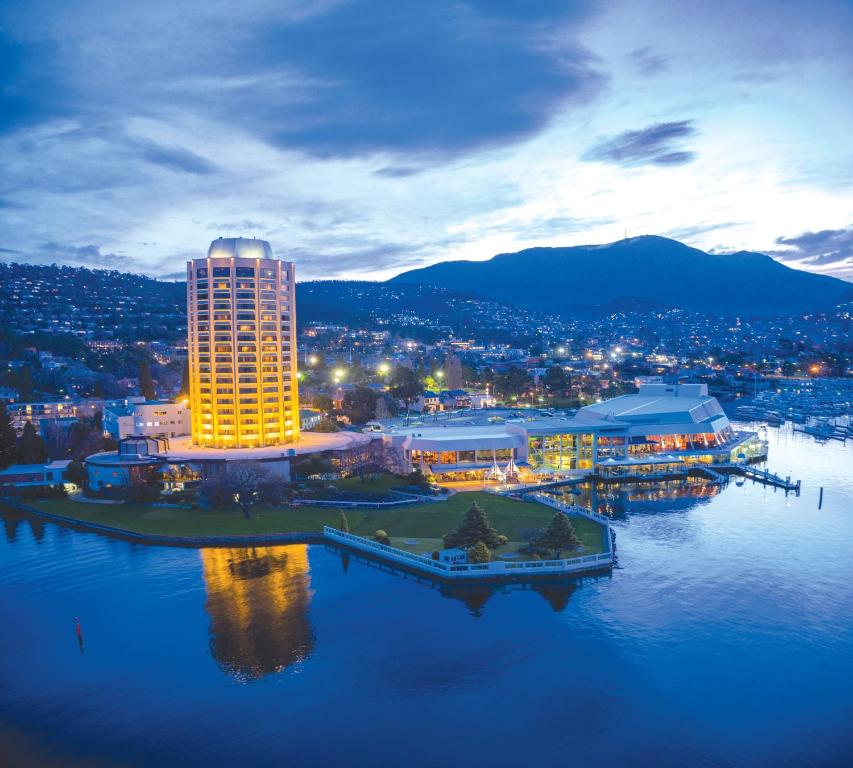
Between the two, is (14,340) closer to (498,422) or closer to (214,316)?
(214,316)

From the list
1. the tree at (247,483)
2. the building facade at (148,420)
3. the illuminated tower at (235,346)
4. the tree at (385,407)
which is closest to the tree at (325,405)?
the tree at (385,407)

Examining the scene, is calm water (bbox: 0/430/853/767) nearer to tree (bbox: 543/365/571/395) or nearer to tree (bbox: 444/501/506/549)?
tree (bbox: 444/501/506/549)

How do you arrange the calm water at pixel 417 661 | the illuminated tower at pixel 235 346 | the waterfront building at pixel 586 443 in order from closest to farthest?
1. the calm water at pixel 417 661
2. the waterfront building at pixel 586 443
3. the illuminated tower at pixel 235 346

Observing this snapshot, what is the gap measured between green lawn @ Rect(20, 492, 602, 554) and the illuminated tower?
1631 cm

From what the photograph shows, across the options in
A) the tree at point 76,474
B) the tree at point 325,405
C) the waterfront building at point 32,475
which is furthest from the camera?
the tree at point 325,405

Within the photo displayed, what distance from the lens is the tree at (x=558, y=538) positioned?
41.1 meters

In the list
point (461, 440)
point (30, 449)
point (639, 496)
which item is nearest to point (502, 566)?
point (639, 496)

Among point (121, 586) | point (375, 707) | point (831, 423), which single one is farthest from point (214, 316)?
point (831, 423)

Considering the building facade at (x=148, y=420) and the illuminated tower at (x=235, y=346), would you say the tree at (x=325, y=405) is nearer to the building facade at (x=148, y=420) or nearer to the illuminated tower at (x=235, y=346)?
the building facade at (x=148, y=420)

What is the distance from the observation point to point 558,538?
41125 millimetres

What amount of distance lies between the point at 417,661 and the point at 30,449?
53.1 metres

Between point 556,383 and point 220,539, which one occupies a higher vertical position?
point 556,383

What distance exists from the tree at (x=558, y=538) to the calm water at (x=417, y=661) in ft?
10.6

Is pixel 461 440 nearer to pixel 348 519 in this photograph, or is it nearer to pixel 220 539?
pixel 348 519
